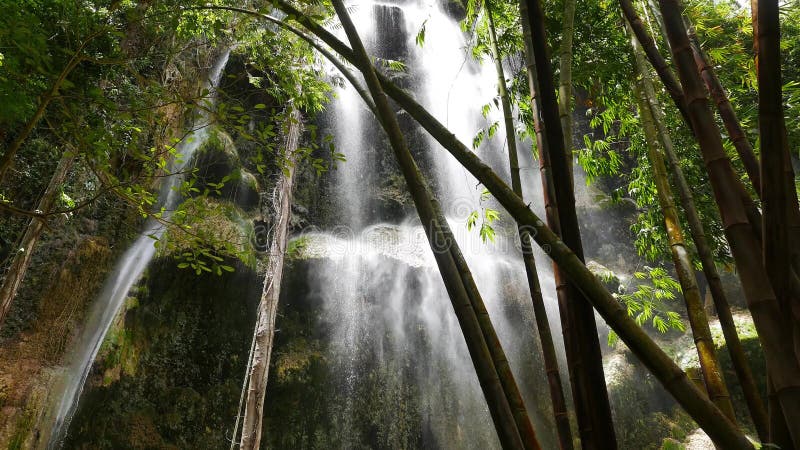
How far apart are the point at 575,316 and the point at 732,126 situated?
0.96 metres

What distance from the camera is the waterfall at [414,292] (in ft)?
25.4

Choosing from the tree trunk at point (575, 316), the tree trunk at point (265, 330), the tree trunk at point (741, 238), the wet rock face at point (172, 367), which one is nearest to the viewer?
the tree trunk at point (741, 238)

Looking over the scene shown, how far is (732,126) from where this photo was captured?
5.44ft

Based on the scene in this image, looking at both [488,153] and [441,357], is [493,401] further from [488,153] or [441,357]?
[488,153]

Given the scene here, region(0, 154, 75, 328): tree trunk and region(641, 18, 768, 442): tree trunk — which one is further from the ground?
region(0, 154, 75, 328): tree trunk

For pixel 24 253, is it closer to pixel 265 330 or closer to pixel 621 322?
pixel 265 330

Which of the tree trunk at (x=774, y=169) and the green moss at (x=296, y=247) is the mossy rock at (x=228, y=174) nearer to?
the green moss at (x=296, y=247)

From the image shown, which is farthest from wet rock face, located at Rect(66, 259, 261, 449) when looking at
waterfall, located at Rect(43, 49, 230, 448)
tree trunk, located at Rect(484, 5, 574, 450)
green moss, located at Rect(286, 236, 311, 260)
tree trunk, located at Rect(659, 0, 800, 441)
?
tree trunk, located at Rect(659, 0, 800, 441)

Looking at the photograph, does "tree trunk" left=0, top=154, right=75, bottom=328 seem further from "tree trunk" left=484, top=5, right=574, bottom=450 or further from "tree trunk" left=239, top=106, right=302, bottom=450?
"tree trunk" left=484, top=5, right=574, bottom=450

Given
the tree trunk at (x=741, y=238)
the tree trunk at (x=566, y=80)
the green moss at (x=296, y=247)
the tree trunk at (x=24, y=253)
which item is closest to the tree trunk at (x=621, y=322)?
the tree trunk at (x=741, y=238)

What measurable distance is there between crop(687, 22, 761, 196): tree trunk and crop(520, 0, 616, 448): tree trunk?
1.38 feet

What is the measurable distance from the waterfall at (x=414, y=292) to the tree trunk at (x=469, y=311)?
406 cm

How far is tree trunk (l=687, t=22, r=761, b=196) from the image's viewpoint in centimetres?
151

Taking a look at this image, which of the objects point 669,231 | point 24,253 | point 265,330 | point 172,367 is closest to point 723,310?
point 669,231
